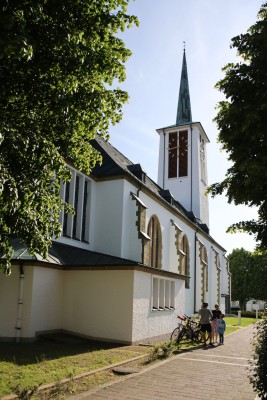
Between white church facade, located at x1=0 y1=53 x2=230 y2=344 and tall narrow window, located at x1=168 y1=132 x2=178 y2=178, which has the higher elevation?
tall narrow window, located at x1=168 y1=132 x2=178 y2=178

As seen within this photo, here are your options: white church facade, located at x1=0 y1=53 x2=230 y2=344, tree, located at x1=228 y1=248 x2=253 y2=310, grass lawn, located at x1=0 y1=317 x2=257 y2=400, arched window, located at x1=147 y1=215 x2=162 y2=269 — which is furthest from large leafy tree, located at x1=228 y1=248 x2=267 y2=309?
grass lawn, located at x1=0 y1=317 x2=257 y2=400

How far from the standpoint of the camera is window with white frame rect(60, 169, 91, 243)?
18266 mm

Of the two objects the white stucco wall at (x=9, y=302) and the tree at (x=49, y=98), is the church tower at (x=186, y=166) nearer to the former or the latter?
the white stucco wall at (x=9, y=302)

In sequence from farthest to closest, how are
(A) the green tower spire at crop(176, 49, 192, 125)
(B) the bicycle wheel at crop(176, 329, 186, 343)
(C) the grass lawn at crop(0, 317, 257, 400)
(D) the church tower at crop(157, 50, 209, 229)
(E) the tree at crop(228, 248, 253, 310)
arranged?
1. (E) the tree at crop(228, 248, 253, 310)
2. (A) the green tower spire at crop(176, 49, 192, 125)
3. (D) the church tower at crop(157, 50, 209, 229)
4. (B) the bicycle wheel at crop(176, 329, 186, 343)
5. (C) the grass lawn at crop(0, 317, 257, 400)

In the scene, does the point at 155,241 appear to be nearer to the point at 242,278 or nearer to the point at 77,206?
the point at 77,206

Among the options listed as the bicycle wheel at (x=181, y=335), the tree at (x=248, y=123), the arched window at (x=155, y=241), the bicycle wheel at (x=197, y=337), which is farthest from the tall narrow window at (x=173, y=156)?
the tree at (x=248, y=123)

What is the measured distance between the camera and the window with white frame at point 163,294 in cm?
1636

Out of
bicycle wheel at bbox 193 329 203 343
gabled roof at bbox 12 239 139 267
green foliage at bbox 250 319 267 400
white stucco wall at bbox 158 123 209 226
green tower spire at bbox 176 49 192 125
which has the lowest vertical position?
bicycle wheel at bbox 193 329 203 343

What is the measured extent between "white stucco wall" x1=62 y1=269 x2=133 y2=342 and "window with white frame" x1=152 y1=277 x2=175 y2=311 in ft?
7.76

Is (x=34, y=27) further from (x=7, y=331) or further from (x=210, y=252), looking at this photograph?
(x=210, y=252)

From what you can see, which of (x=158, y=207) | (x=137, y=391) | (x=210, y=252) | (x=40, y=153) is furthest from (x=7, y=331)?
(x=210, y=252)

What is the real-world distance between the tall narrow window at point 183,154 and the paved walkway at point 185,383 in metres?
28.7

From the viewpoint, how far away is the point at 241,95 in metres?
7.93

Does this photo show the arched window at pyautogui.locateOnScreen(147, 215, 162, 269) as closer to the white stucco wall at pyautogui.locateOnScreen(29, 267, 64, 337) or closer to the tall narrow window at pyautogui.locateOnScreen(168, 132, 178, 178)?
the white stucco wall at pyautogui.locateOnScreen(29, 267, 64, 337)
